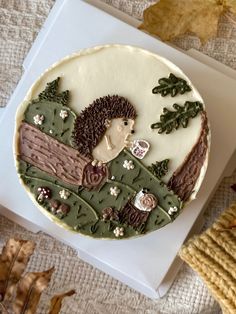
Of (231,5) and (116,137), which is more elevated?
(231,5)

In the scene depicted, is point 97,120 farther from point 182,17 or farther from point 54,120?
point 182,17

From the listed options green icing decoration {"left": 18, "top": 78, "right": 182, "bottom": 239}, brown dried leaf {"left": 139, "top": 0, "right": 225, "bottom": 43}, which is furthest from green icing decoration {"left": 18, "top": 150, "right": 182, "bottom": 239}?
brown dried leaf {"left": 139, "top": 0, "right": 225, "bottom": 43}

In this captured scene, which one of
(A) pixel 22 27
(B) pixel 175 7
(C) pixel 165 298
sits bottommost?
(C) pixel 165 298

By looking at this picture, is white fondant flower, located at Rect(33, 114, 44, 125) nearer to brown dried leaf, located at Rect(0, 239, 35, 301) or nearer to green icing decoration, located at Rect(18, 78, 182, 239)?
green icing decoration, located at Rect(18, 78, 182, 239)

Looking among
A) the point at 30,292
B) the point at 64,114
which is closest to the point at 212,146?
the point at 64,114

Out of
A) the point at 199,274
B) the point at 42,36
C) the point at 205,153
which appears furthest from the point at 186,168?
the point at 42,36

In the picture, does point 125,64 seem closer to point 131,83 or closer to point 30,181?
point 131,83

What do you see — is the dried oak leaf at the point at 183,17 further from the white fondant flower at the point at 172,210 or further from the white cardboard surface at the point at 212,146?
the white fondant flower at the point at 172,210
